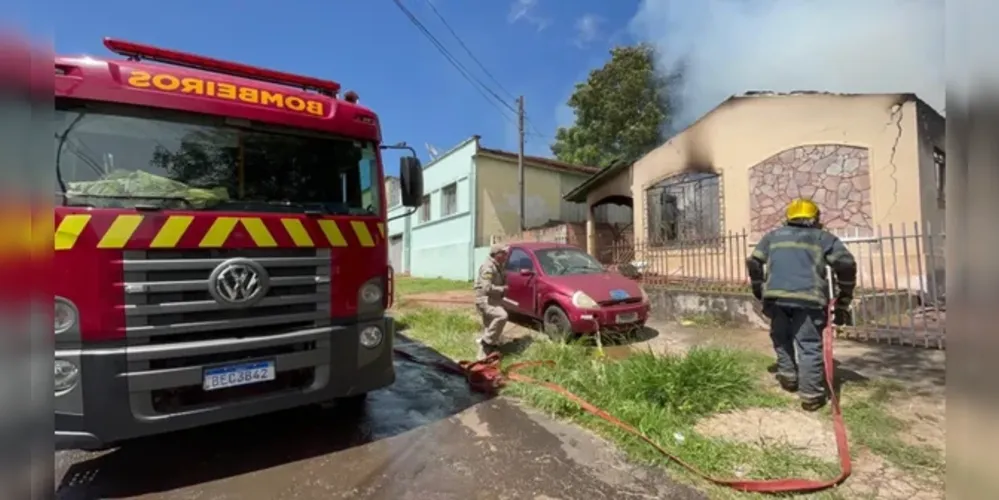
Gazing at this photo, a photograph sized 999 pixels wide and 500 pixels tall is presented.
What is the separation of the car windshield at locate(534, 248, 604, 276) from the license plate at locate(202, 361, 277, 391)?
4.88 meters

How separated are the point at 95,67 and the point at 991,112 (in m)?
4.01

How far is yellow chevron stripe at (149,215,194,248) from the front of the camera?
293 cm

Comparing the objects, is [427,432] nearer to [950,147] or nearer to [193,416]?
[193,416]

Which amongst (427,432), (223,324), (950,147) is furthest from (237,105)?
(950,147)

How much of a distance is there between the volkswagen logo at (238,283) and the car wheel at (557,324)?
4.19 m

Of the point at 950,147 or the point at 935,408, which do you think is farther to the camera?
the point at 935,408

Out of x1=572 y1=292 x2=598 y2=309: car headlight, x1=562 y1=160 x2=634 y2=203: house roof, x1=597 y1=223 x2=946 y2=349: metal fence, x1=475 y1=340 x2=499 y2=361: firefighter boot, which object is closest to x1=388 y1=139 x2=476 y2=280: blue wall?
x1=562 y1=160 x2=634 y2=203: house roof

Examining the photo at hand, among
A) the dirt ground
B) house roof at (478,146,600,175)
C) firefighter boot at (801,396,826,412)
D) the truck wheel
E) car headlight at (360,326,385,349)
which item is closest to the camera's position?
the dirt ground

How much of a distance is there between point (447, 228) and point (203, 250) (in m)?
17.6

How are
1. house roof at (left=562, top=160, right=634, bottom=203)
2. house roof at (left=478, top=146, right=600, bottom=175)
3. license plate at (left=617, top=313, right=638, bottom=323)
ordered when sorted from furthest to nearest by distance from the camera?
house roof at (left=478, top=146, right=600, bottom=175) → house roof at (left=562, top=160, right=634, bottom=203) → license plate at (left=617, top=313, right=638, bottom=323)

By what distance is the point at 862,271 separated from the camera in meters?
8.39

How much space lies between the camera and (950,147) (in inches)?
22.2

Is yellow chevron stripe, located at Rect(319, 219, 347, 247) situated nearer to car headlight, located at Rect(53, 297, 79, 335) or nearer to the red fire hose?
car headlight, located at Rect(53, 297, 79, 335)

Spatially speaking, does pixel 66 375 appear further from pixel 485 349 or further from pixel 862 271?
pixel 862 271
